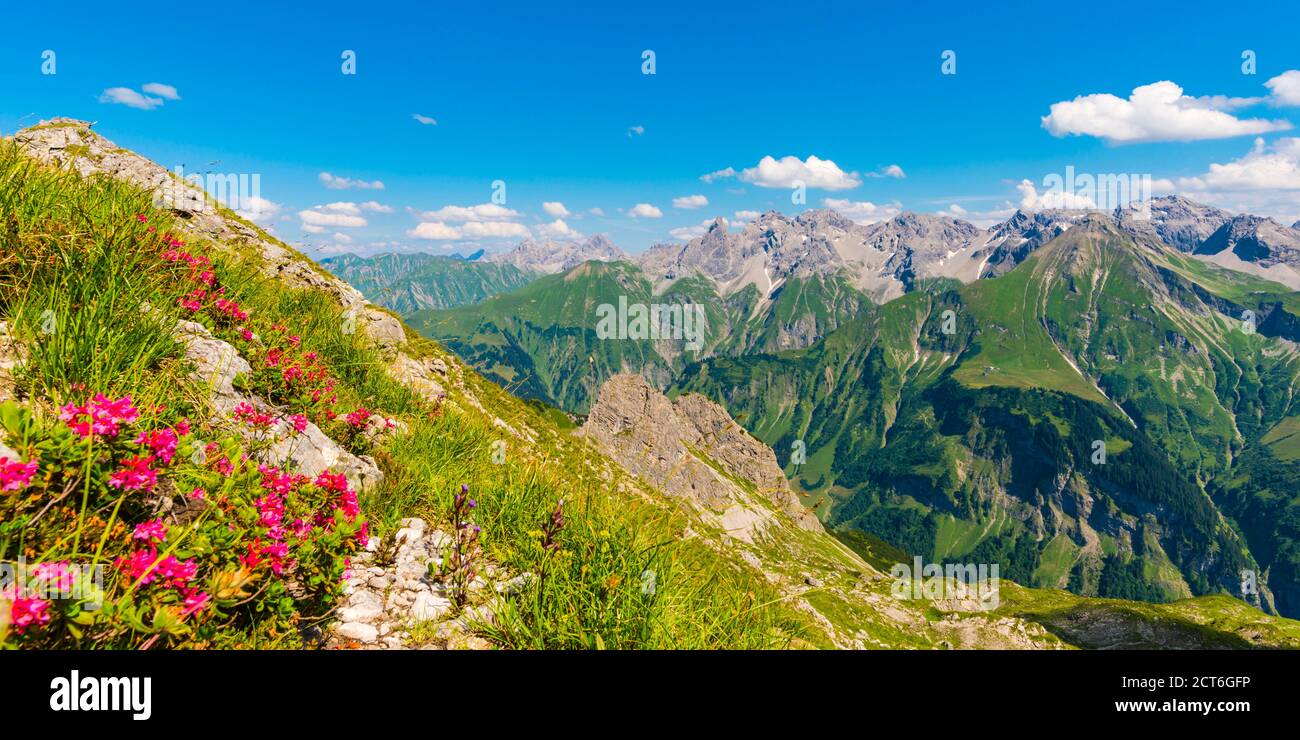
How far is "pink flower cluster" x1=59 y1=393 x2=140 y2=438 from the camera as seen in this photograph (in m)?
3.85

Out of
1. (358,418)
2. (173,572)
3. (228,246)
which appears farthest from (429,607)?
(228,246)

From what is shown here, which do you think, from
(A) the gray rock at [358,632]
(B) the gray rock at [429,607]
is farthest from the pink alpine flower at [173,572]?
(B) the gray rock at [429,607]

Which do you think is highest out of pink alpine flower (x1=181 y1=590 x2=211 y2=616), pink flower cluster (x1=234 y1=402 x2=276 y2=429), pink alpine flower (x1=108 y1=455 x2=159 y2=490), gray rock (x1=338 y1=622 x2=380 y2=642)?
pink flower cluster (x1=234 y1=402 x2=276 y2=429)

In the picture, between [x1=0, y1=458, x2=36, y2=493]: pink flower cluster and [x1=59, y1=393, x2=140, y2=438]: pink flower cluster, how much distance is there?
39 cm

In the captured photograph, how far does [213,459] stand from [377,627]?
216cm

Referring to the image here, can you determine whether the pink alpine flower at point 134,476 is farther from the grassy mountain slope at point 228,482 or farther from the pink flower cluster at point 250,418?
the pink flower cluster at point 250,418

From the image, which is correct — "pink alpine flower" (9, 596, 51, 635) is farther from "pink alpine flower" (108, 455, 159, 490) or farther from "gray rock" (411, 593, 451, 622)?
"gray rock" (411, 593, 451, 622)

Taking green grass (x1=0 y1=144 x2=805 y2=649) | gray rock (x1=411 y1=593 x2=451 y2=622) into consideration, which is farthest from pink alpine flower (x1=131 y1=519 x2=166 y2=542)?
gray rock (x1=411 y1=593 x2=451 y2=622)

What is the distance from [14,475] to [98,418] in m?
0.63

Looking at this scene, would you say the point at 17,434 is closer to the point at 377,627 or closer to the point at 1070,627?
the point at 377,627

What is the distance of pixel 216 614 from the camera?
148 inches

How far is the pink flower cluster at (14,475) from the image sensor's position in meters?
3.25
